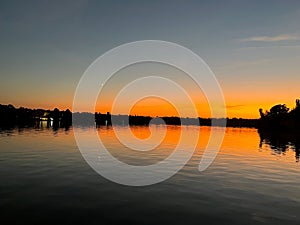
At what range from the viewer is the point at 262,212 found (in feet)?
56.4

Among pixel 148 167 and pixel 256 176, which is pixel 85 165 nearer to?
pixel 148 167

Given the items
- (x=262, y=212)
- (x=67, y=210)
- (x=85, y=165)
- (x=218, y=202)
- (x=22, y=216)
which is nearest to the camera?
(x=22, y=216)

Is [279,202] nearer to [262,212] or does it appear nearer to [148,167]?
[262,212]

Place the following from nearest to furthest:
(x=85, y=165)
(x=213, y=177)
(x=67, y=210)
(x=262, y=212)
Result: (x=67, y=210) → (x=262, y=212) → (x=213, y=177) → (x=85, y=165)

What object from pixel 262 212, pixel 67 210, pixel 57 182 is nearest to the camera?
pixel 67 210

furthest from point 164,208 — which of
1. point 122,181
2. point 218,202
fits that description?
point 122,181

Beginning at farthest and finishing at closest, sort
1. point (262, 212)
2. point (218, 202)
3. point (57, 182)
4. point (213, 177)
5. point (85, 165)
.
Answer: point (85, 165), point (213, 177), point (57, 182), point (218, 202), point (262, 212)

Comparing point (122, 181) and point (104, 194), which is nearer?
point (104, 194)

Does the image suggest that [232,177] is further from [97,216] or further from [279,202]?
[97,216]

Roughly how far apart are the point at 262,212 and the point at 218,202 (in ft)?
9.76

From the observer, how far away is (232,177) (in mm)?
28422

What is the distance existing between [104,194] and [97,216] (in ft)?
16.0

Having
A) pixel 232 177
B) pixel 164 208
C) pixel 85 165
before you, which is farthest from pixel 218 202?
pixel 85 165

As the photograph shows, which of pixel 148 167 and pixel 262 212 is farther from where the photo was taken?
pixel 148 167
